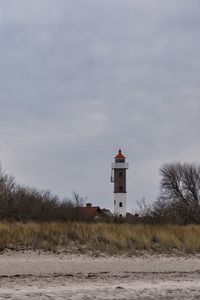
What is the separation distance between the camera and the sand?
36.3ft

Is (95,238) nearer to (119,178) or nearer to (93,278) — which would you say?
(93,278)

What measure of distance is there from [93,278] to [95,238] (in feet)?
33.1

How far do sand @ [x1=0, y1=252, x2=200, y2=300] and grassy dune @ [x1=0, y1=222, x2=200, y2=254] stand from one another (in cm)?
115

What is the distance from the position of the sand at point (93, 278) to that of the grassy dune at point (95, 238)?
1149 mm

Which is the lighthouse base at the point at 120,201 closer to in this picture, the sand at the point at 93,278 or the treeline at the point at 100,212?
the treeline at the point at 100,212

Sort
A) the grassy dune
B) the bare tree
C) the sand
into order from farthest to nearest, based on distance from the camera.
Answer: the bare tree
the grassy dune
the sand

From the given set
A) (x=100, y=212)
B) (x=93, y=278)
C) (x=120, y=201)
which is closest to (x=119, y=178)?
(x=120, y=201)

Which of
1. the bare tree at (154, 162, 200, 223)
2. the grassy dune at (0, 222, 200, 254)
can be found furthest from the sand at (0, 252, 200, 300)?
the bare tree at (154, 162, 200, 223)

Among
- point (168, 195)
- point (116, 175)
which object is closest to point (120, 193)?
point (116, 175)

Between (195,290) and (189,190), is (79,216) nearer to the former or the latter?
(195,290)

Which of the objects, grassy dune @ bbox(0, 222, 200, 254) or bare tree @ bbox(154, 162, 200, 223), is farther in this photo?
bare tree @ bbox(154, 162, 200, 223)

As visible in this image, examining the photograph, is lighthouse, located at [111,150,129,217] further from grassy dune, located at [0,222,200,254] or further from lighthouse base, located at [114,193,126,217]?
grassy dune, located at [0,222,200,254]

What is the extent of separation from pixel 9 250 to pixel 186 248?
7.58m

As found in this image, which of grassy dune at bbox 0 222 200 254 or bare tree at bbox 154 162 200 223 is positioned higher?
bare tree at bbox 154 162 200 223
